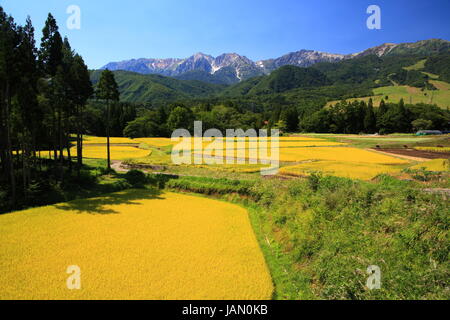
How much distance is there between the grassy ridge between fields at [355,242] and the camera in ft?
25.7

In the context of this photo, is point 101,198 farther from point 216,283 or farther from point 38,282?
point 216,283

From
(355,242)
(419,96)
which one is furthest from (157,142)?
(419,96)

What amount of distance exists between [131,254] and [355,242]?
10.2 metres

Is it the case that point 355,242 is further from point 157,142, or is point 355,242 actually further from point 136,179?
point 157,142

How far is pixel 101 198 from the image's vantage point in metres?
20.9

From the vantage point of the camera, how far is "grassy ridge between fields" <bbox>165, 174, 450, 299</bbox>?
7840mm

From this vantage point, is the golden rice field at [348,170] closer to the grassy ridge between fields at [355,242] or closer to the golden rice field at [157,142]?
the grassy ridge between fields at [355,242]

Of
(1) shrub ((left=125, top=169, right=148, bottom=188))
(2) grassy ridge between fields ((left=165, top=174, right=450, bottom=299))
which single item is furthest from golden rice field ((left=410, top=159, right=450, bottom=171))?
(1) shrub ((left=125, top=169, right=148, bottom=188))

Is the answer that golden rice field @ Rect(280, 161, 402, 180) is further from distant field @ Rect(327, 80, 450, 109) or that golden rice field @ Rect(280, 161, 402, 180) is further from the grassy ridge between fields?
distant field @ Rect(327, 80, 450, 109)

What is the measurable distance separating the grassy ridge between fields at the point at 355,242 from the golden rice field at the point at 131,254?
5.07 feet

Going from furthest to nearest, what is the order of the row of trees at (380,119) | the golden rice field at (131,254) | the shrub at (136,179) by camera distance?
the row of trees at (380,119)
the shrub at (136,179)
the golden rice field at (131,254)

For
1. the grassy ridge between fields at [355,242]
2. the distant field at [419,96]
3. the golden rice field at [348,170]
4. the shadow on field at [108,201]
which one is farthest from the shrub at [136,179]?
the distant field at [419,96]

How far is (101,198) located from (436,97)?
532 ft

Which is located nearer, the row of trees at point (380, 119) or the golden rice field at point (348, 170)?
the golden rice field at point (348, 170)
